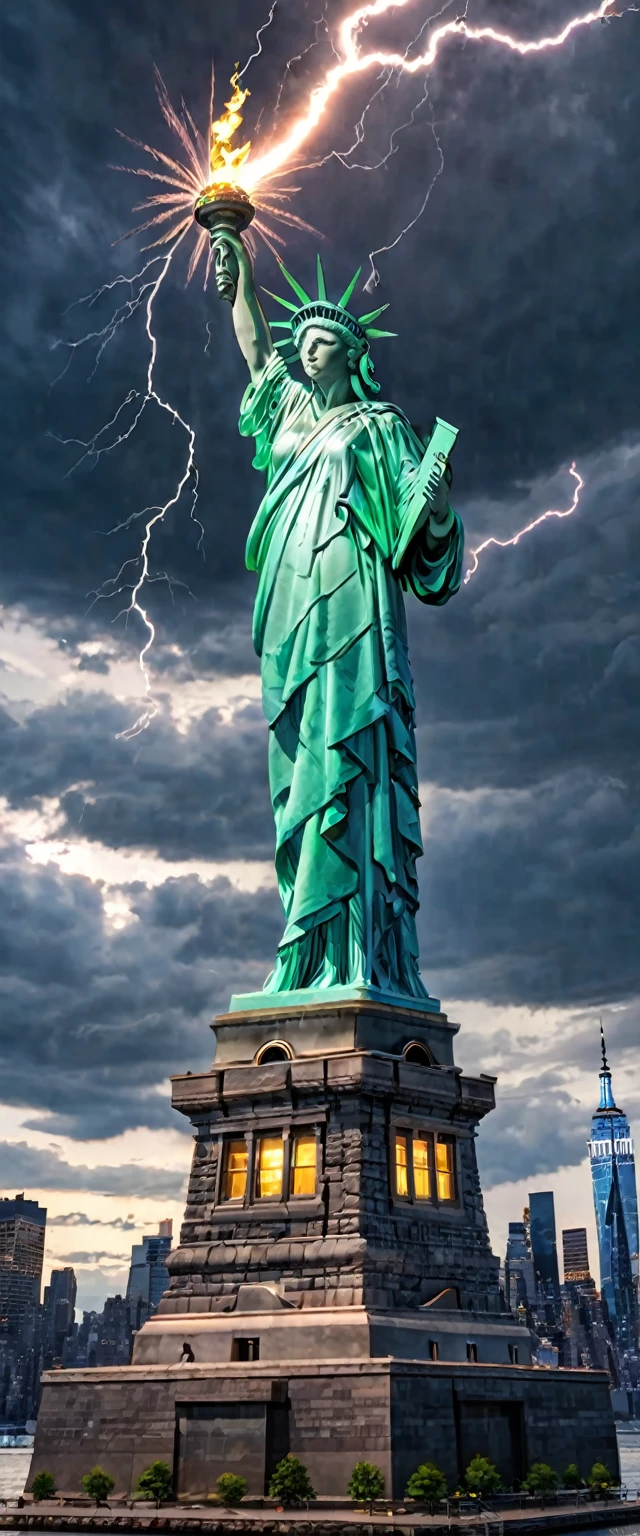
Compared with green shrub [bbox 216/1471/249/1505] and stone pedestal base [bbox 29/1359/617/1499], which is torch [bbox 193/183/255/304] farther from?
green shrub [bbox 216/1471/249/1505]

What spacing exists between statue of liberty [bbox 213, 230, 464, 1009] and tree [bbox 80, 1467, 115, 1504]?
35.1ft

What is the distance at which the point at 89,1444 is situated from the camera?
105 feet

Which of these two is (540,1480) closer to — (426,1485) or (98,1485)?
(426,1485)

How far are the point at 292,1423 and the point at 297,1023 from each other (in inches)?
350

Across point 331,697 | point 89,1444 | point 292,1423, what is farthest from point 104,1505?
point 331,697

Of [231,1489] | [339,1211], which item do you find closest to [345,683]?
[339,1211]

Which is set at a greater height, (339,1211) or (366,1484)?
(339,1211)

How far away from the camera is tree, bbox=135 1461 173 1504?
29922 millimetres

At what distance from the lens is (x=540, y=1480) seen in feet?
103

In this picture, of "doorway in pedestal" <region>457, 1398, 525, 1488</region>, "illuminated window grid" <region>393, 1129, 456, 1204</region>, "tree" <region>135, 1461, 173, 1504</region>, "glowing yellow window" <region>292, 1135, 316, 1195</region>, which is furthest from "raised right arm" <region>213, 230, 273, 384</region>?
"tree" <region>135, 1461, 173, 1504</region>

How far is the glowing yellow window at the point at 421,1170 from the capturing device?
115 ft

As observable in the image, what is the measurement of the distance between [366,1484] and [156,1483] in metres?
4.51

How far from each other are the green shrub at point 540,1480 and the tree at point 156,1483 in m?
7.16

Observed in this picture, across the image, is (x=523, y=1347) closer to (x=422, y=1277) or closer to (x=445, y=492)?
(x=422, y=1277)
